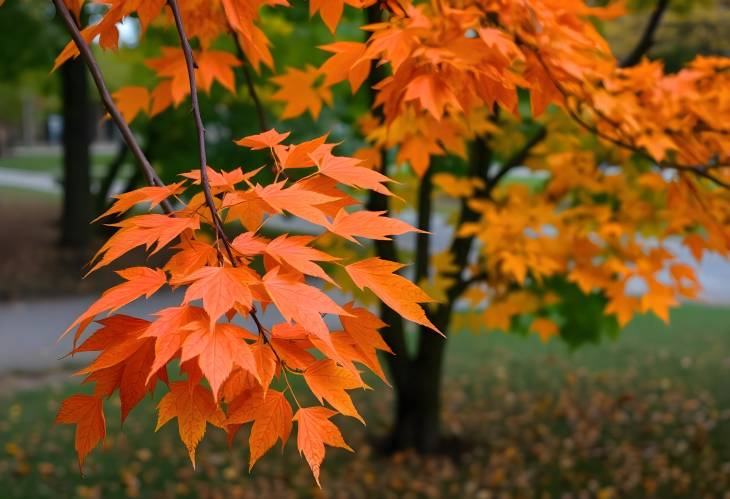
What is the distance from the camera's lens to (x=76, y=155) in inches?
523

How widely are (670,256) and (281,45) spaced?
4929 millimetres

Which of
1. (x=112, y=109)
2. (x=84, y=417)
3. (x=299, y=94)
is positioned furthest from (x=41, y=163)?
(x=84, y=417)

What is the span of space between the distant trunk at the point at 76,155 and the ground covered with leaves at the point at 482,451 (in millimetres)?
6195

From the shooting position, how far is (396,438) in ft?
20.6

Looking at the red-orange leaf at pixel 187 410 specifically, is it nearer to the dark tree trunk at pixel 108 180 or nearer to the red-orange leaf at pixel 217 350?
the red-orange leaf at pixel 217 350

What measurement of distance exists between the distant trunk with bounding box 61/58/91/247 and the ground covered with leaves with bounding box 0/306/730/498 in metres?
6.19

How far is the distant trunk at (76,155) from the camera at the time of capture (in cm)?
1300

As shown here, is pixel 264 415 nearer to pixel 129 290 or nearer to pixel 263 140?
pixel 129 290

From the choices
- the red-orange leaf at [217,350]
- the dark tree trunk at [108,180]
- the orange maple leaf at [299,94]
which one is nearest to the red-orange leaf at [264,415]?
the red-orange leaf at [217,350]

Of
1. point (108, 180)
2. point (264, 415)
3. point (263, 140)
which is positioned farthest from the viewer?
point (108, 180)

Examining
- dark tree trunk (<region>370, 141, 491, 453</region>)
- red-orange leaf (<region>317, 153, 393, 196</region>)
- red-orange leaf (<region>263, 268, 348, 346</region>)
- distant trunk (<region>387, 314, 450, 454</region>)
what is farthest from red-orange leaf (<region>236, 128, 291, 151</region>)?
distant trunk (<region>387, 314, 450, 454</region>)

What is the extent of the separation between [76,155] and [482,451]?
9510 mm

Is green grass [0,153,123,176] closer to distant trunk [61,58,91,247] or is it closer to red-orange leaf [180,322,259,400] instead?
Result: distant trunk [61,58,91,247]

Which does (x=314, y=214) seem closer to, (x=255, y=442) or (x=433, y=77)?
(x=255, y=442)
